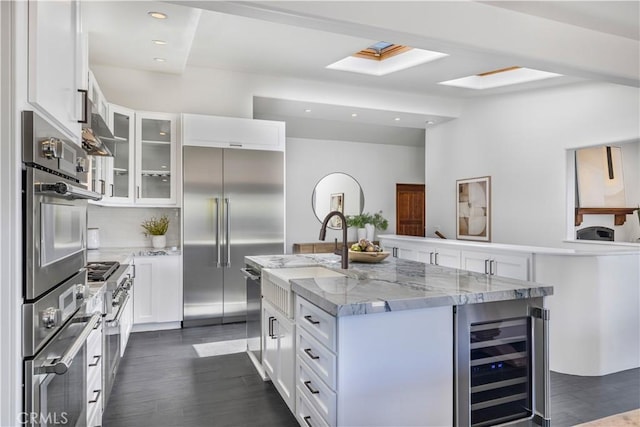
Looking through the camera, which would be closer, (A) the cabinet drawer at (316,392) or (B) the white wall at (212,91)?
(A) the cabinet drawer at (316,392)

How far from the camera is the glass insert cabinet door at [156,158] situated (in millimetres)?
4605

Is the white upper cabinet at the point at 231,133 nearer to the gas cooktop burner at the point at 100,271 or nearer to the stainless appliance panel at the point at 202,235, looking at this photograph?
the stainless appliance panel at the point at 202,235

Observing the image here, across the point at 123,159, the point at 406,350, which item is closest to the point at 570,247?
the point at 406,350

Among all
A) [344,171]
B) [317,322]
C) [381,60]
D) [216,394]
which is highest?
[381,60]

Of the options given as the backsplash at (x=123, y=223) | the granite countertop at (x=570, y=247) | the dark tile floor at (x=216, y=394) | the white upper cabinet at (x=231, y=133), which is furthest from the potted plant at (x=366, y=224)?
the dark tile floor at (x=216, y=394)

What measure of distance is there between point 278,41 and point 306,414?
11.3 ft

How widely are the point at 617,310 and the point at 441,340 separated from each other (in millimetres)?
2426

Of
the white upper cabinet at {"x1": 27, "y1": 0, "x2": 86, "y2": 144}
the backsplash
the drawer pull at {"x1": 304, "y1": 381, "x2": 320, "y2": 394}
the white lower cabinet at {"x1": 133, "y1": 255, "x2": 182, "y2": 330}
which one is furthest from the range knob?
the backsplash

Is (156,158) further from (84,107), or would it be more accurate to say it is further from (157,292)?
(84,107)

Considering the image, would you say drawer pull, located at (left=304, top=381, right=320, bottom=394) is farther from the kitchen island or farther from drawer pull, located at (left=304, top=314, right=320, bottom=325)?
drawer pull, located at (left=304, top=314, right=320, bottom=325)

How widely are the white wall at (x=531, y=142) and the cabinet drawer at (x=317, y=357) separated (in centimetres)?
390

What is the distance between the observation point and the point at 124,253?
13.7 ft

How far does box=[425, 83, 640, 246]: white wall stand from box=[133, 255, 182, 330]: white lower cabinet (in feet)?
13.6

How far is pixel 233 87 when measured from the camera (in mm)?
5141
